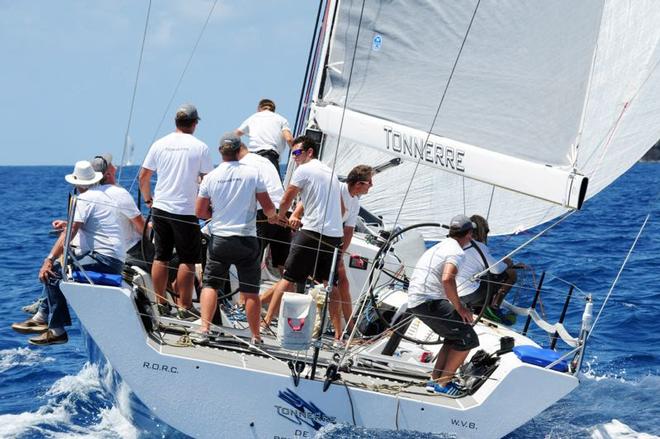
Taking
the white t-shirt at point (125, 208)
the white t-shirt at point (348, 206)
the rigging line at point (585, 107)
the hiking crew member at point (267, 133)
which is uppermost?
the rigging line at point (585, 107)

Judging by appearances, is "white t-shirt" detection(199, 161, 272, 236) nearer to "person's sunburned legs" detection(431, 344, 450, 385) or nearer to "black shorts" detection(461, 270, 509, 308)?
"person's sunburned legs" detection(431, 344, 450, 385)

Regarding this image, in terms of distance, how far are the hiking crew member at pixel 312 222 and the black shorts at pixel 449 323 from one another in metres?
0.90

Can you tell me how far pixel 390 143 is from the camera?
742 centimetres

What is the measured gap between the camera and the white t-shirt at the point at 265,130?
9.71 m

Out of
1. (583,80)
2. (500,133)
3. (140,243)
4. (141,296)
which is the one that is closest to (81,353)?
(140,243)

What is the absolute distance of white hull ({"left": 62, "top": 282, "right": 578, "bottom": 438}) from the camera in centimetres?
646

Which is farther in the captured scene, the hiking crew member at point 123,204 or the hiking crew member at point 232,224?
the hiking crew member at point 123,204

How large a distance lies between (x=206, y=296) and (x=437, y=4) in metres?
2.74

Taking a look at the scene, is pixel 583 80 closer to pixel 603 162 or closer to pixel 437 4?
pixel 603 162

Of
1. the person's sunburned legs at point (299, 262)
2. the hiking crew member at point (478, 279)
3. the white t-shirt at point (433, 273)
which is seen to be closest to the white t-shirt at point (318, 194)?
the person's sunburned legs at point (299, 262)

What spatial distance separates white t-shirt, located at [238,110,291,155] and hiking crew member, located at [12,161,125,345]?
2.59 meters

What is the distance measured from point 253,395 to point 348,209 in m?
2.08

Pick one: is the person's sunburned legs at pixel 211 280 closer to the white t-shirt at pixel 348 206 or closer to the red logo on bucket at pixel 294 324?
the red logo on bucket at pixel 294 324

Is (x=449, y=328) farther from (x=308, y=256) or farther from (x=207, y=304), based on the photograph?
(x=207, y=304)
